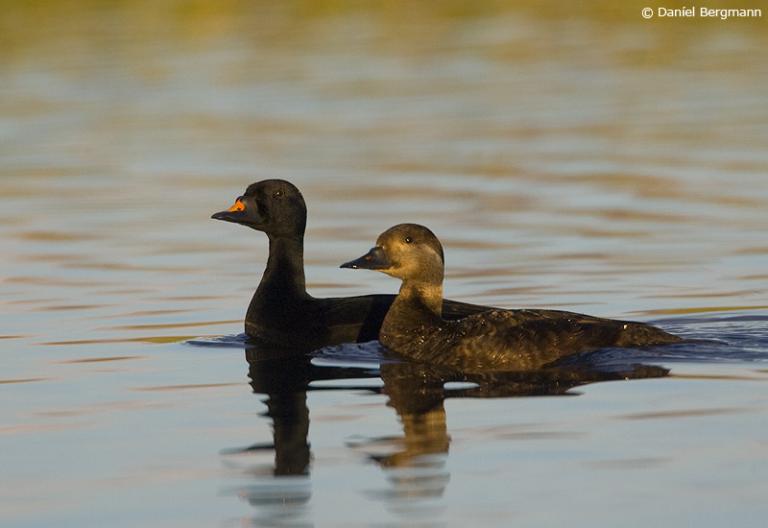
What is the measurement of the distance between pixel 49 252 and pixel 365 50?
20.0 m

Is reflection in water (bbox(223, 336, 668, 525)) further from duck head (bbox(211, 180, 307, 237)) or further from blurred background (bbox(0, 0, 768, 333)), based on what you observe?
blurred background (bbox(0, 0, 768, 333))

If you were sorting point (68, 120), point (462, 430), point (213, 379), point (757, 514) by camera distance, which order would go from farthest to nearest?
point (68, 120) < point (213, 379) < point (462, 430) < point (757, 514)

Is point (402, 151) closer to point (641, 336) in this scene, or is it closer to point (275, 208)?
point (275, 208)

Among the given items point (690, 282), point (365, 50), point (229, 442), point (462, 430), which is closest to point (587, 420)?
point (462, 430)

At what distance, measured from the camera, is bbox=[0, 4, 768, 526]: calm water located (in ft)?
27.0

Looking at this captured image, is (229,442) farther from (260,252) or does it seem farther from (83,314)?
(260,252)

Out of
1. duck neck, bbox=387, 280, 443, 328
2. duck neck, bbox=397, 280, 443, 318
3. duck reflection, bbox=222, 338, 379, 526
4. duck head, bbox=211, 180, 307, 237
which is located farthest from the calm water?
duck head, bbox=211, 180, 307, 237

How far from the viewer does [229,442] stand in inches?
364

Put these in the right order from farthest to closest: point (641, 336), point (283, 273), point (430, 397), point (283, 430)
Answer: point (283, 273), point (641, 336), point (430, 397), point (283, 430)

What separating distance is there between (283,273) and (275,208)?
0.54m

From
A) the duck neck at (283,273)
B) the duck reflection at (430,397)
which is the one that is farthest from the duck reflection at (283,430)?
the duck neck at (283,273)

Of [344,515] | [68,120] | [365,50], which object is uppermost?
[365,50]

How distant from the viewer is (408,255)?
11680 mm

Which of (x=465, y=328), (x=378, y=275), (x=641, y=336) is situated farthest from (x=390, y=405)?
(x=378, y=275)
